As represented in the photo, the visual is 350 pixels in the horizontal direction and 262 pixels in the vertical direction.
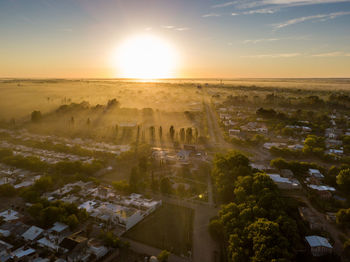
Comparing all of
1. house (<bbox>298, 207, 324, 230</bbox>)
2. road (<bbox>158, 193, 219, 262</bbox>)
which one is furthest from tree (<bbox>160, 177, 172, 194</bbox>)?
house (<bbox>298, 207, 324, 230</bbox>)

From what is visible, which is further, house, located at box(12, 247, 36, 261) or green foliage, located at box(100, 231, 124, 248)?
green foliage, located at box(100, 231, 124, 248)

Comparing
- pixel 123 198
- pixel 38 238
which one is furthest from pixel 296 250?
pixel 38 238

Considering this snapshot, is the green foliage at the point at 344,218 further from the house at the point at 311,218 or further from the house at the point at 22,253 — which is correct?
the house at the point at 22,253

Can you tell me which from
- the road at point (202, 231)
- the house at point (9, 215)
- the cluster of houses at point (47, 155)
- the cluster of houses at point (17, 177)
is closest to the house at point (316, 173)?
the road at point (202, 231)

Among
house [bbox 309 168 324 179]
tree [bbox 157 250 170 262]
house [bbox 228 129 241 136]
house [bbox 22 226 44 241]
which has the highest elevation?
house [bbox 228 129 241 136]

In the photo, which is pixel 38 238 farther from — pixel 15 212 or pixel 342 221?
pixel 342 221

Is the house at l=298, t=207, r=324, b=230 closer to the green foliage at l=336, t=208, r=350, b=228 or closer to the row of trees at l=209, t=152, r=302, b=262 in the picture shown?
the green foliage at l=336, t=208, r=350, b=228

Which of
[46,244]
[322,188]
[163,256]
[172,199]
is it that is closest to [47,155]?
[46,244]
